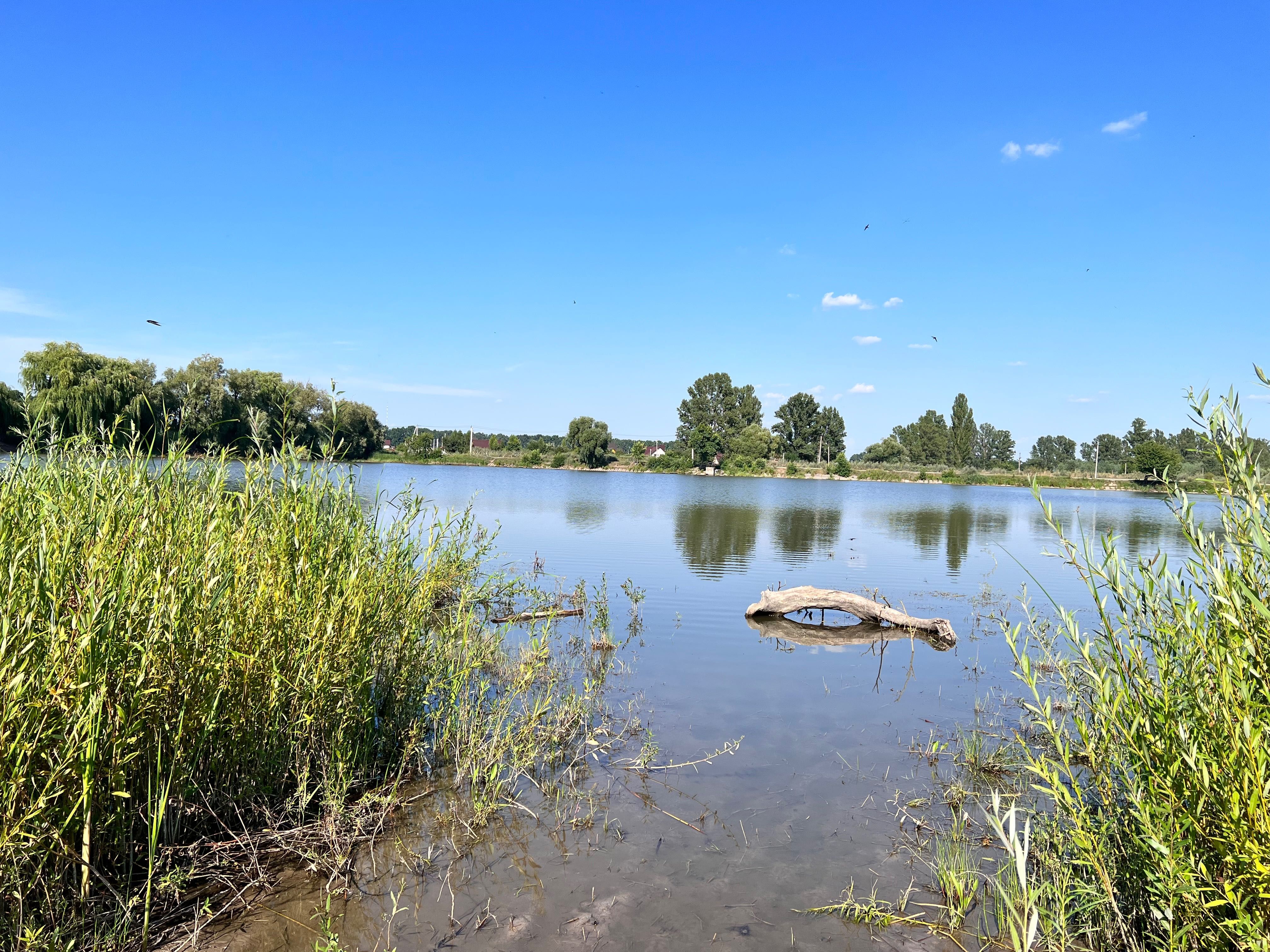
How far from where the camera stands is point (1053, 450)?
150625 millimetres

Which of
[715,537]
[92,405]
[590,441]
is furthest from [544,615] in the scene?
[590,441]

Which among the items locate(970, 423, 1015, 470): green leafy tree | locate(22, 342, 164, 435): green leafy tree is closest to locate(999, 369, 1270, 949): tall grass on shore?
locate(22, 342, 164, 435): green leafy tree

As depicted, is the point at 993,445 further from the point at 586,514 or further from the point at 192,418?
the point at 192,418

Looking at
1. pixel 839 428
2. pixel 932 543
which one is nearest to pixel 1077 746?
pixel 932 543

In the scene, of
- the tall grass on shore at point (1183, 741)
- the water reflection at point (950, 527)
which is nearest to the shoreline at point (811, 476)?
the water reflection at point (950, 527)

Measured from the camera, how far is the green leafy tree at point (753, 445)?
9944 cm

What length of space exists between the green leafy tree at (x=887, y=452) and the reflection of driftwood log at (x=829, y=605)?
10718 cm

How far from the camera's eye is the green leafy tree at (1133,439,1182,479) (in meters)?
3.89

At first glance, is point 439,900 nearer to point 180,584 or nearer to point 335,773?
point 335,773

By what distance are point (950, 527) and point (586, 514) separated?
17.0 m

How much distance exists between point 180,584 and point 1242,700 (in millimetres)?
5116

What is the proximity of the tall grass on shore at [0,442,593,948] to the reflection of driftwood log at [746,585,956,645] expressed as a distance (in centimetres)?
715

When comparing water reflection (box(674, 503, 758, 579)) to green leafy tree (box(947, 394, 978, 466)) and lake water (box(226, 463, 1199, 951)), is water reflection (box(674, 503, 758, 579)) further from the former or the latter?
green leafy tree (box(947, 394, 978, 466))

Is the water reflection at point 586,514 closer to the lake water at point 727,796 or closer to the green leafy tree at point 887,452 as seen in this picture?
the lake water at point 727,796
